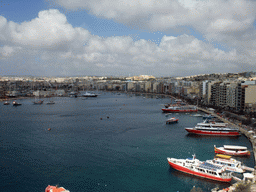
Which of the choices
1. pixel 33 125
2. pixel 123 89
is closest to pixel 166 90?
pixel 123 89

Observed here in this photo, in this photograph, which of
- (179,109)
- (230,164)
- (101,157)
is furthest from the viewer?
(179,109)

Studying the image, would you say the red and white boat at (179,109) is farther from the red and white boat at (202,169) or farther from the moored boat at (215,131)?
the red and white boat at (202,169)

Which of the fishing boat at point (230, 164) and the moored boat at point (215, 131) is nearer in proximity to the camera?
the fishing boat at point (230, 164)

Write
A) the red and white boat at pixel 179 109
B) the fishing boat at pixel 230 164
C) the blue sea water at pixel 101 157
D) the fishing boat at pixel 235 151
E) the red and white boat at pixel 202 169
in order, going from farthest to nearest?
the red and white boat at pixel 179 109
the fishing boat at pixel 235 151
the fishing boat at pixel 230 164
the red and white boat at pixel 202 169
the blue sea water at pixel 101 157

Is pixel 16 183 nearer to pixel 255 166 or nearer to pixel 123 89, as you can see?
pixel 255 166

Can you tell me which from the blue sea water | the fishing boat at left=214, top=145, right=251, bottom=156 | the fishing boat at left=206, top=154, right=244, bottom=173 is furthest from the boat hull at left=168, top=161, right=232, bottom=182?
the fishing boat at left=214, top=145, right=251, bottom=156

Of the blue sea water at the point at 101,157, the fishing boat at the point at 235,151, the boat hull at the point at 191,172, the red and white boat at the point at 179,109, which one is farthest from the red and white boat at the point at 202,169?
the red and white boat at the point at 179,109

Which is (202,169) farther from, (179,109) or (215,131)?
(179,109)

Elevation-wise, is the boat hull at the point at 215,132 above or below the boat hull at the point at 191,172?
above

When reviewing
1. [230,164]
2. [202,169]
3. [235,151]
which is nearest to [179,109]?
[235,151]
